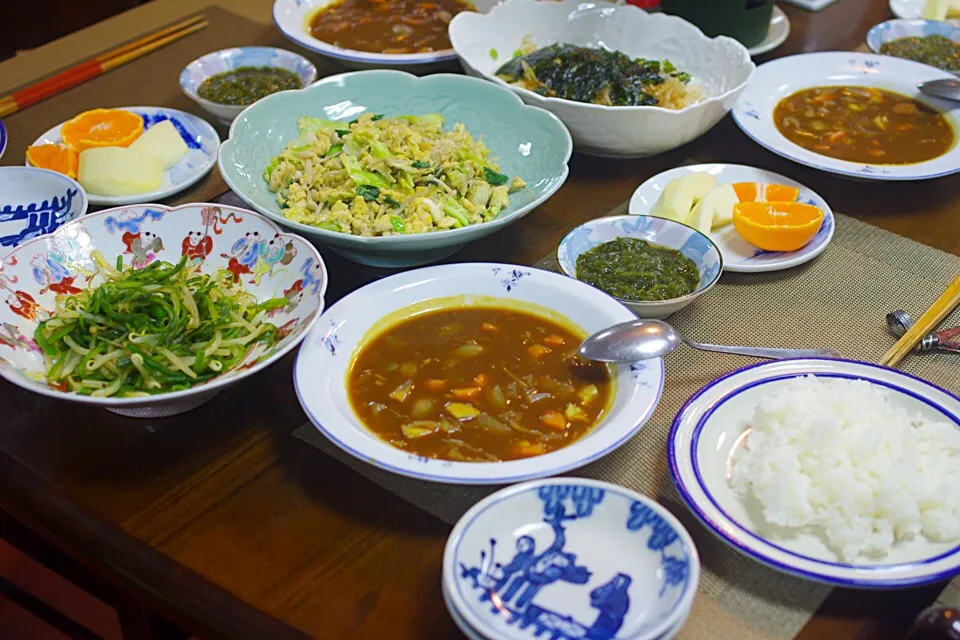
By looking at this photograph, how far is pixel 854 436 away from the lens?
4.72 feet

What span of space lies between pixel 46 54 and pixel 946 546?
3.23 m

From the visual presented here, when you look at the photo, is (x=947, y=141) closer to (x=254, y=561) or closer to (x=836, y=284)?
(x=836, y=284)

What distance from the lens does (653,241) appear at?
2.08m

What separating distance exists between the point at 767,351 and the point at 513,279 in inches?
22.1

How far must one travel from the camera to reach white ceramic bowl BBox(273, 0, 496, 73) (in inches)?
110

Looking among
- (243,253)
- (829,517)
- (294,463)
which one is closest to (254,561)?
(294,463)

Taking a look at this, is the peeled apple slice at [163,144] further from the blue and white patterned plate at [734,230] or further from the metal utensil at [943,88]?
the metal utensil at [943,88]

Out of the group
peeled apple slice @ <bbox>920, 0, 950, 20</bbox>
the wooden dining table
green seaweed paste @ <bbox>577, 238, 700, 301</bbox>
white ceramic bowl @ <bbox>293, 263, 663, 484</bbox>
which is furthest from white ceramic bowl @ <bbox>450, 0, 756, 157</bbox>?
peeled apple slice @ <bbox>920, 0, 950, 20</bbox>

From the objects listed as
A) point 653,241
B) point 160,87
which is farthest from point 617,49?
point 160,87

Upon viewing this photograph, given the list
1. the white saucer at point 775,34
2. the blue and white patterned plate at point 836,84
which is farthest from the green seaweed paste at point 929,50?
the white saucer at point 775,34

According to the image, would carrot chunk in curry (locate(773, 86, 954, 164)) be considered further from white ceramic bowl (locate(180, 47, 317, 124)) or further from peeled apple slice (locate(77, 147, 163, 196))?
peeled apple slice (locate(77, 147, 163, 196))

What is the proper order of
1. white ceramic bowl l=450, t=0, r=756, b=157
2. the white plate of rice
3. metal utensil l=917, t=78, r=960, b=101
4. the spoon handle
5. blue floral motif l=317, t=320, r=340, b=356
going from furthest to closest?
metal utensil l=917, t=78, r=960, b=101 < white ceramic bowl l=450, t=0, r=756, b=157 < the spoon handle < blue floral motif l=317, t=320, r=340, b=356 < the white plate of rice

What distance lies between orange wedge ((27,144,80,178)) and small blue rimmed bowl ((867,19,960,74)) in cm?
278

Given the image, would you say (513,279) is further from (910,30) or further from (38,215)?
(910,30)
